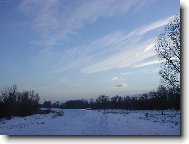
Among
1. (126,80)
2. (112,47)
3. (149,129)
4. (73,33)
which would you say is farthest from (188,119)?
(73,33)

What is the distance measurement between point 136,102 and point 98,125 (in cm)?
95

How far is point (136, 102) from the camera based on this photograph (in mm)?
6266

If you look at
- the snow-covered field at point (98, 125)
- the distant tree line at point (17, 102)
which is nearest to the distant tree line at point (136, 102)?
the snow-covered field at point (98, 125)

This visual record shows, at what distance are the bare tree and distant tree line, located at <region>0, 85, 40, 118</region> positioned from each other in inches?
88.9

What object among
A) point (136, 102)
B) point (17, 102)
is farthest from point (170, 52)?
point (17, 102)

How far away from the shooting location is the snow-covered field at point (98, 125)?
5.68m

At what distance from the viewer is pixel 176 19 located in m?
5.55

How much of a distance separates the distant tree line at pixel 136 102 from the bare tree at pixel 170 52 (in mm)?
188

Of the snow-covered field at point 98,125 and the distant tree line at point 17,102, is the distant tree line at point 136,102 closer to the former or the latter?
the snow-covered field at point 98,125

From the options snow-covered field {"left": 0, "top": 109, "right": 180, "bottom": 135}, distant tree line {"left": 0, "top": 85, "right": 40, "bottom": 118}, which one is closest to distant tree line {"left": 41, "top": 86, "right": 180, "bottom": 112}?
snow-covered field {"left": 0, "top": 109, "right": 180, "bottom": 135}

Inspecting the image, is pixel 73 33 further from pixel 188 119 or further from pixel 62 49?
pixel 188 119

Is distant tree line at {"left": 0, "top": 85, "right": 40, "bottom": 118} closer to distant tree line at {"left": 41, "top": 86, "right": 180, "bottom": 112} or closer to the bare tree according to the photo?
distant tree line at {"left": 41, "top": 86, "right": 180, "bottom": 112}

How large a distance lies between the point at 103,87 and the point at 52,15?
154 cm

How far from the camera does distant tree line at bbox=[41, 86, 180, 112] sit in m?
5.62
